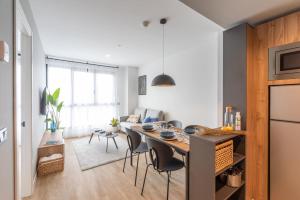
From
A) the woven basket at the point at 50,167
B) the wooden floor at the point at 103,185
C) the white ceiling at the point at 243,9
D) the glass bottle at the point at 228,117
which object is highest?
the white ceiling at the point at 243,9

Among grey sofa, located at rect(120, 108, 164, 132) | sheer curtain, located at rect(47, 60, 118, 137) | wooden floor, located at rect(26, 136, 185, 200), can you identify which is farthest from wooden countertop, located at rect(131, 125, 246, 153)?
sheer curtain, located at rect(47, 60, 118, 137)

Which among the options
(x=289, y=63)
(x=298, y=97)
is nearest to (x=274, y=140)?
(x=298, y=97)

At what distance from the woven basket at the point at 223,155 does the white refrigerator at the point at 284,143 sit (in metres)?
0.53

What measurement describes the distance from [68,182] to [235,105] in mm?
2752

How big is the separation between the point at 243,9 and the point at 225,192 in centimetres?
189

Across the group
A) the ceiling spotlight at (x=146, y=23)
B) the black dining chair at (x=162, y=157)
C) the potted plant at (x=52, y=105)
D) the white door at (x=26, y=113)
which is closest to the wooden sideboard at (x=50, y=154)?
the white door at (x=26, y=113)

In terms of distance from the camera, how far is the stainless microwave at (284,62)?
4.99 feet

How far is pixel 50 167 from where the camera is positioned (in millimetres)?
2730

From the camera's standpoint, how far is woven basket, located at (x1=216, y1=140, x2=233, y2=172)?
1.48 m

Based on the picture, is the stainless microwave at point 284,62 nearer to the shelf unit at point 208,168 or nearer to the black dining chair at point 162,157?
the shelf unit at point 208,168

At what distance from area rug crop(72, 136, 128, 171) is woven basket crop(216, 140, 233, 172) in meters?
2.40

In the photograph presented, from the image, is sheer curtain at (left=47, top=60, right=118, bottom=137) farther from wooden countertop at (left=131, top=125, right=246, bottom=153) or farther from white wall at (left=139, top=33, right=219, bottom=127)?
wooden countertop at (left=131, top=125, right=246, bottom=153)

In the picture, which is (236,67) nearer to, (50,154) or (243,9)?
(243,9)

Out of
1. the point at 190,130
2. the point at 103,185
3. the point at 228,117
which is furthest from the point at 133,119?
the point at 228,117
